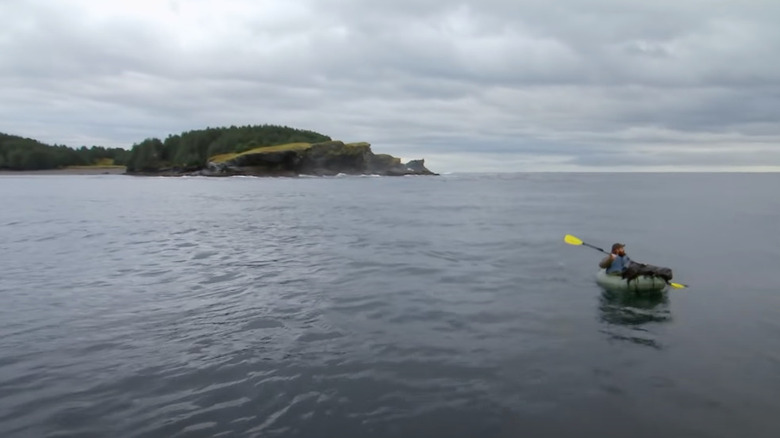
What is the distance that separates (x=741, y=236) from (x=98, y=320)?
1669 inches

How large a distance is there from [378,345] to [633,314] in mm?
8937

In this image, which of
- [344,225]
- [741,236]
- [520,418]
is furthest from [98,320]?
[741,236]

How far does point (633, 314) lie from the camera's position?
1866 centimetres

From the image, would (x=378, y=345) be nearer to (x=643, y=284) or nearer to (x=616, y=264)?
(x=643, y=284)

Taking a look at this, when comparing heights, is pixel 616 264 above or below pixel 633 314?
above

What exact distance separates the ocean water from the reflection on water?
12 centimetres

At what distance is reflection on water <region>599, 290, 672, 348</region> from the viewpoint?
16.2m

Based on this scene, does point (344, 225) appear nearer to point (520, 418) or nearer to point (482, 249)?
point (482, 249)

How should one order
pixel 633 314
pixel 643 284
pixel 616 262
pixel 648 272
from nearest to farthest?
pixel 633 314 → pixel 648 272 → pixel 643 284 → pixel 616 262

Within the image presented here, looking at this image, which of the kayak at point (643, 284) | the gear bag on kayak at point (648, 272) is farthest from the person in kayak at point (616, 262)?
the gear bag on kayak at point (648, 272)

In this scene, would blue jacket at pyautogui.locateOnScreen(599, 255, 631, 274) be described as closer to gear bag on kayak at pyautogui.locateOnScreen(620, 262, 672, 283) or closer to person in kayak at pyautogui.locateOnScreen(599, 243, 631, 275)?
person in kayak at pyautogui.locateOnScreen(599, 243, 631, 275)

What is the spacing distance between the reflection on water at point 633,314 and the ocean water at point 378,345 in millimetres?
116

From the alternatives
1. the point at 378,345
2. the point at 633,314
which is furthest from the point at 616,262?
the point at 378,345

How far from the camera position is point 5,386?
39.1ft
